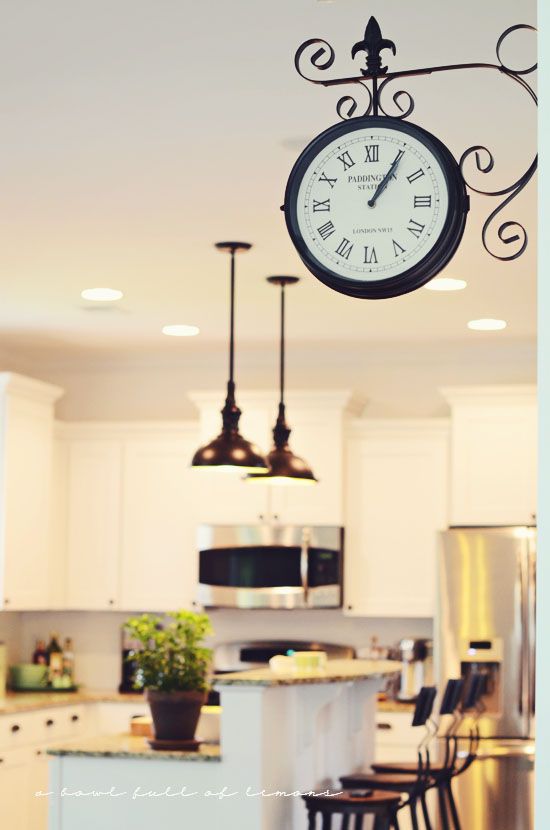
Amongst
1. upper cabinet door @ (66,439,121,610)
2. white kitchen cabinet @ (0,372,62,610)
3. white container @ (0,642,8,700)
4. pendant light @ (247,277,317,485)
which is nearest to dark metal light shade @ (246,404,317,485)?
pendant light @ (247,277,317,485)

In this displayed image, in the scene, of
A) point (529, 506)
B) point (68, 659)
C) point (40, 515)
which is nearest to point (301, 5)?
point (529, 506)

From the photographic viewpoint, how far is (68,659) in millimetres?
7371

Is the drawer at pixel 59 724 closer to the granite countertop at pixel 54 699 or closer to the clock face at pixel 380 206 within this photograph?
the granite countertop at pixel 54 699

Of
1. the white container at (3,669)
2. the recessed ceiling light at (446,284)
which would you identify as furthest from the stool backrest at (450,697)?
the white container at (3,669)

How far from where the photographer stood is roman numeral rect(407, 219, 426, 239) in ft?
7.41

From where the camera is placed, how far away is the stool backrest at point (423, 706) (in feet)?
15.8

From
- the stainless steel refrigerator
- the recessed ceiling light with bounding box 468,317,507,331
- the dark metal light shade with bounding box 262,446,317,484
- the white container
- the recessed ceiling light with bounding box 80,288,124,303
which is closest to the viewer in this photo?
the dark metal light shade with bounding box 262,446,317,484

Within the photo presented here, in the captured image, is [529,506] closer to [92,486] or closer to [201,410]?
[201,410]

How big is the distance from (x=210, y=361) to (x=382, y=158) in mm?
5215

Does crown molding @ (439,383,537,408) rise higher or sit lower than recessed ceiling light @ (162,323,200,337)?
lower

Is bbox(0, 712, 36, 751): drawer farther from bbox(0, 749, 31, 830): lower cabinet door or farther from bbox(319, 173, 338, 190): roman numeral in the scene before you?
bbox(319, 173, 338, 190): roman numeral

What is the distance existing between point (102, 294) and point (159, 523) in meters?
1.81

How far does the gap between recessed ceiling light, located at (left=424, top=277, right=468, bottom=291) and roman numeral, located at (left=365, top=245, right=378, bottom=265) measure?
308 cm

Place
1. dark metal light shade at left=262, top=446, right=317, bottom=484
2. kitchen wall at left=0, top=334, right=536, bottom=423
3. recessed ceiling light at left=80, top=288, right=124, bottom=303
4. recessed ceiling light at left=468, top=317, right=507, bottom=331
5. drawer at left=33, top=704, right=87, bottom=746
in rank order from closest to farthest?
dark metal light shade at left=262, top=446, right=317, bottom=484, recessed ceiling light at left=80, top=288, right=124, bottom=303, recessed ceiling light at left=468, top=317, right=507, bottom=331, drawer at left=33, top=704, right=87, bottom=746, kitchen wall at left=0, top=334, right=536, bottom=423
